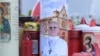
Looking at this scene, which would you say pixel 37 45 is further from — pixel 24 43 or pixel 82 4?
pixel 82 4

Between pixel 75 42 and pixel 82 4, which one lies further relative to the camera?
pixel 82 4

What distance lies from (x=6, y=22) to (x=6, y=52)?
0.06m

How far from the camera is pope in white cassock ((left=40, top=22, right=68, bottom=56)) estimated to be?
0.41 m

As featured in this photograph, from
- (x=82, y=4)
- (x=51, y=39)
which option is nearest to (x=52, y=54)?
(x=51, y=39)

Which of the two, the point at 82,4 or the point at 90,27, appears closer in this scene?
the point at 90,27

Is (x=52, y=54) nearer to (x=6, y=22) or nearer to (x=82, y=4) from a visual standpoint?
(x=6, y=22)

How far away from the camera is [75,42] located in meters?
0.47

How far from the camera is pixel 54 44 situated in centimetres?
41

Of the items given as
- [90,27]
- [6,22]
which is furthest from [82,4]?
[6,22]

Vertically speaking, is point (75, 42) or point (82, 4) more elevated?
point (82, 4)

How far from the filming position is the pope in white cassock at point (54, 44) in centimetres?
41

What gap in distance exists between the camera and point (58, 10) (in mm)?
413

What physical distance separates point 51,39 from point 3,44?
0.10 metres

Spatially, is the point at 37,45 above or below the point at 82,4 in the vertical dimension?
below
